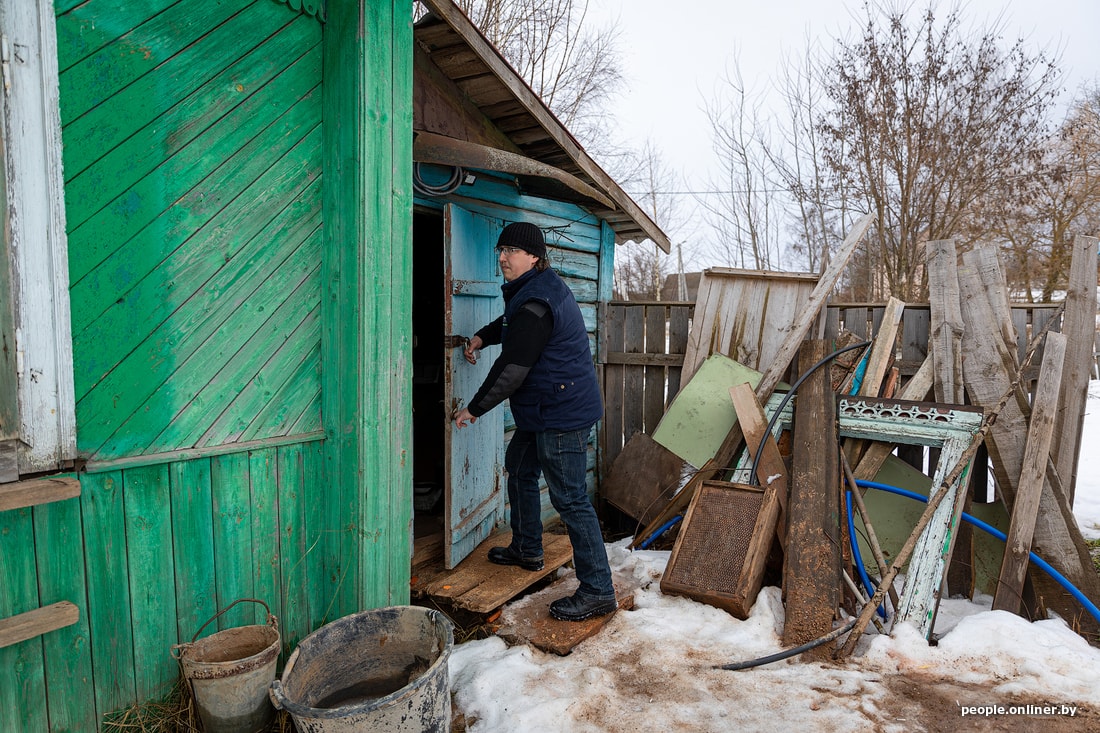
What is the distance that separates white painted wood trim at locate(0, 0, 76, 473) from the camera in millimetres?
1905

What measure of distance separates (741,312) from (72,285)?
4.46 metres

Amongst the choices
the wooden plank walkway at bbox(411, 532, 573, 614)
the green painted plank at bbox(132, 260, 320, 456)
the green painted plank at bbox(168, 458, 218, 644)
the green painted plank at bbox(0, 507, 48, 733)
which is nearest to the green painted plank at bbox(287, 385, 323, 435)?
the green painted plank at bbox(132, 260, 320, 456)

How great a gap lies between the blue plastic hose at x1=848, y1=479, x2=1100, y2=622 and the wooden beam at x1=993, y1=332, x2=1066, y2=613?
7cm

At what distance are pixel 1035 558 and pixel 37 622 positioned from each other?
4878mm

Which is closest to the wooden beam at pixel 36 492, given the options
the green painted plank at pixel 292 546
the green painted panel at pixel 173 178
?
the green painted panel at pixel 173 178

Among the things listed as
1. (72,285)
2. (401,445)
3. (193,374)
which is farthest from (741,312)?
(72,285)

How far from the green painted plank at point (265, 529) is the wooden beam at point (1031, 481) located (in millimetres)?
4062

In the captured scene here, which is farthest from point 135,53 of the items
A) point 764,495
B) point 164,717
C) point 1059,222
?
point 1059,222

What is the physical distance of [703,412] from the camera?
16.9 ft

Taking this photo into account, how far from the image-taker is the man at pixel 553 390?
132 inches

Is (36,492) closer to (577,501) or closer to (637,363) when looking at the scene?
(577,501)

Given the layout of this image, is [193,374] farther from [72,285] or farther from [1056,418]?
[1056,418]

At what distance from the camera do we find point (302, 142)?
8.93 feet

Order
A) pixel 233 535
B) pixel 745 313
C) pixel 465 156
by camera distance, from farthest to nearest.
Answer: pixel 745 313, pixel 465 156, pixel 233 535
